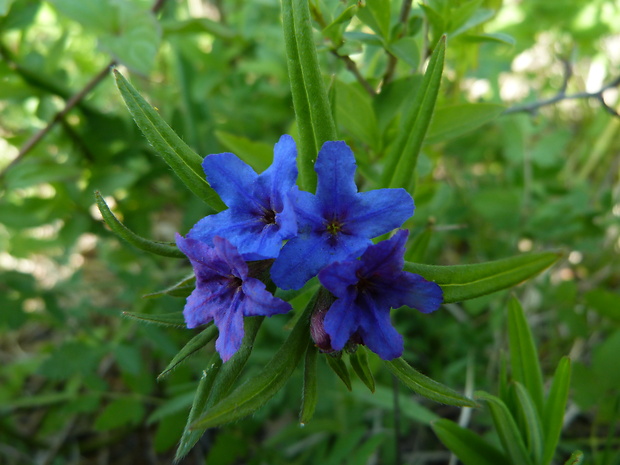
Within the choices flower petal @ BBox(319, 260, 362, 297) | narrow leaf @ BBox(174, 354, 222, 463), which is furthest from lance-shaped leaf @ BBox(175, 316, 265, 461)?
flower petal @ BBox(319, 260, 362, 297)

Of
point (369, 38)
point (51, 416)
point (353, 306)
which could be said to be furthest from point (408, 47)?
point (51, 416)

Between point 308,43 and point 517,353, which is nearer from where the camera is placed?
point 308,43

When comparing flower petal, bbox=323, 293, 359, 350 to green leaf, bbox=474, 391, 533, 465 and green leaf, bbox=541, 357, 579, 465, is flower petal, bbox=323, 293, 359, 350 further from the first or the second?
green leaf, bbox=541, 357, 579, 465

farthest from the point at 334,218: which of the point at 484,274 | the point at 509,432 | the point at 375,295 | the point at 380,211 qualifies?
the point at 509,432

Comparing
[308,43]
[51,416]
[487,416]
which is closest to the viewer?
[308,43]

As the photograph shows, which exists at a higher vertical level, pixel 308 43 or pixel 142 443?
pixel 308 43

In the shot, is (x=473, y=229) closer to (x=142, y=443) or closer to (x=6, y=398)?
(x=142, y=443)

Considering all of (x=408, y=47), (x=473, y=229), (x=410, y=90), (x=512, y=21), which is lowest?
(x=473, y=229)
